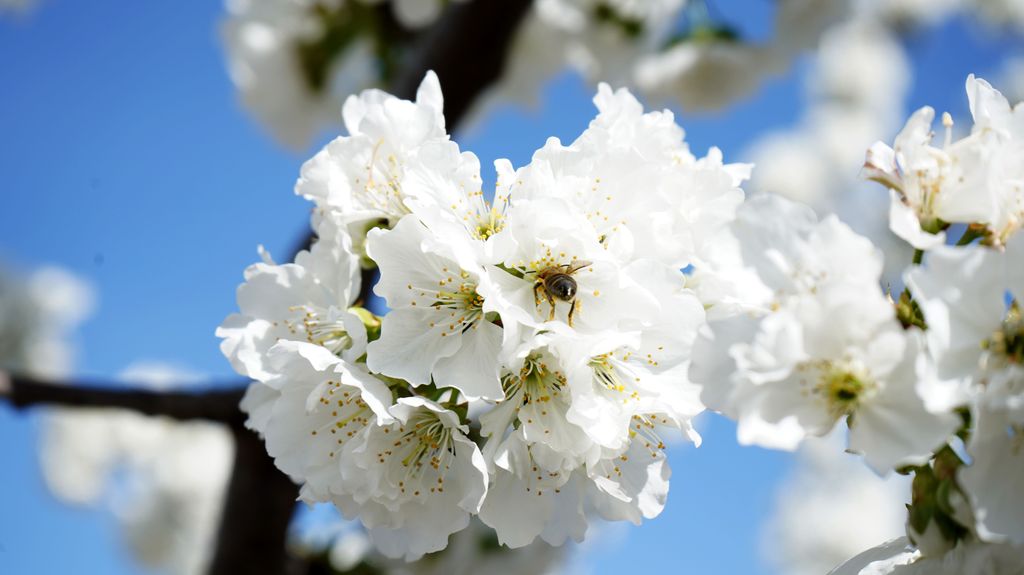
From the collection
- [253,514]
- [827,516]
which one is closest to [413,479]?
[253,514]

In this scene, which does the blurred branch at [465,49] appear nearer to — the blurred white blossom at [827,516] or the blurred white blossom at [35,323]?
the blurred white blossom at [35,323]

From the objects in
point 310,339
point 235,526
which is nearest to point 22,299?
point 235,526

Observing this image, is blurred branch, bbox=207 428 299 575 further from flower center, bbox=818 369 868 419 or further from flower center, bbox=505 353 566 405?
flower center, bbox=818 369 868 419

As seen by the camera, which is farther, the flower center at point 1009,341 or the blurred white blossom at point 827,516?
the blurred white blossom at point 827,516

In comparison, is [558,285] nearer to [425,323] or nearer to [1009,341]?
[425,323]

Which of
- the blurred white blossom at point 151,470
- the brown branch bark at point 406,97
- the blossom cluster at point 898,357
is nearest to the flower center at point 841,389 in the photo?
the blossom cluster at point 898,357

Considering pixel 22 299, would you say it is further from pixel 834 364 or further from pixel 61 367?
pixel 834 364
